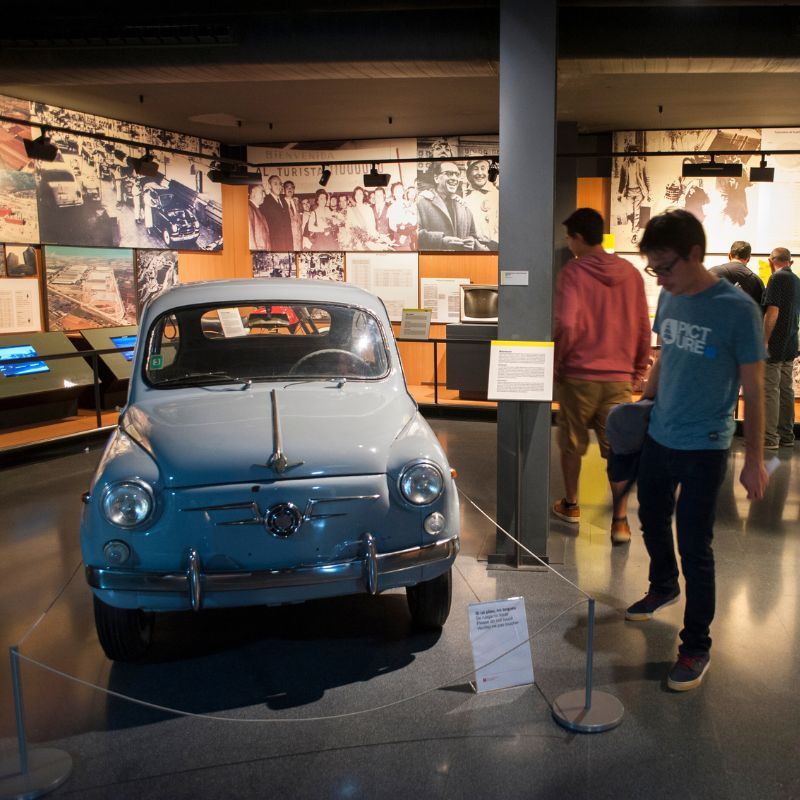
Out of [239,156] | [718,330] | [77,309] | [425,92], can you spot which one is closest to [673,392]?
[718,330]

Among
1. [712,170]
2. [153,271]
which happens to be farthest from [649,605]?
[153,271]

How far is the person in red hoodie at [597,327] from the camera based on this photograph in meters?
4.93

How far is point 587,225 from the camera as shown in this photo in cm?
489

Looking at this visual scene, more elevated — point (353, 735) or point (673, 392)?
point (673, 392)

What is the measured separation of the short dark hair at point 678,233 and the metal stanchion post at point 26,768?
2.73 m

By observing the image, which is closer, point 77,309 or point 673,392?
point 673,392

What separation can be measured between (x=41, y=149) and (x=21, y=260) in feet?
4.44

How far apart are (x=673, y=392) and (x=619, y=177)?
9.04m

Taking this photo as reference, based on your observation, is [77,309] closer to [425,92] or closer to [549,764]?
[425,92]

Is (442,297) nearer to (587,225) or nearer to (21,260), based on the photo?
(21,260)

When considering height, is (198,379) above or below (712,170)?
below

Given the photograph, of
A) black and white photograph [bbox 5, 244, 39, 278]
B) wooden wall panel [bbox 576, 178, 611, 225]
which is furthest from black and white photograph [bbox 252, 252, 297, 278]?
wooden wall panel [bbox 576, 178, 611, 225]

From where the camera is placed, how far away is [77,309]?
10.3m

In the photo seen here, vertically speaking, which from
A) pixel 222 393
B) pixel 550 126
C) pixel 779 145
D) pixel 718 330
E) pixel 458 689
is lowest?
pixel 458 689
